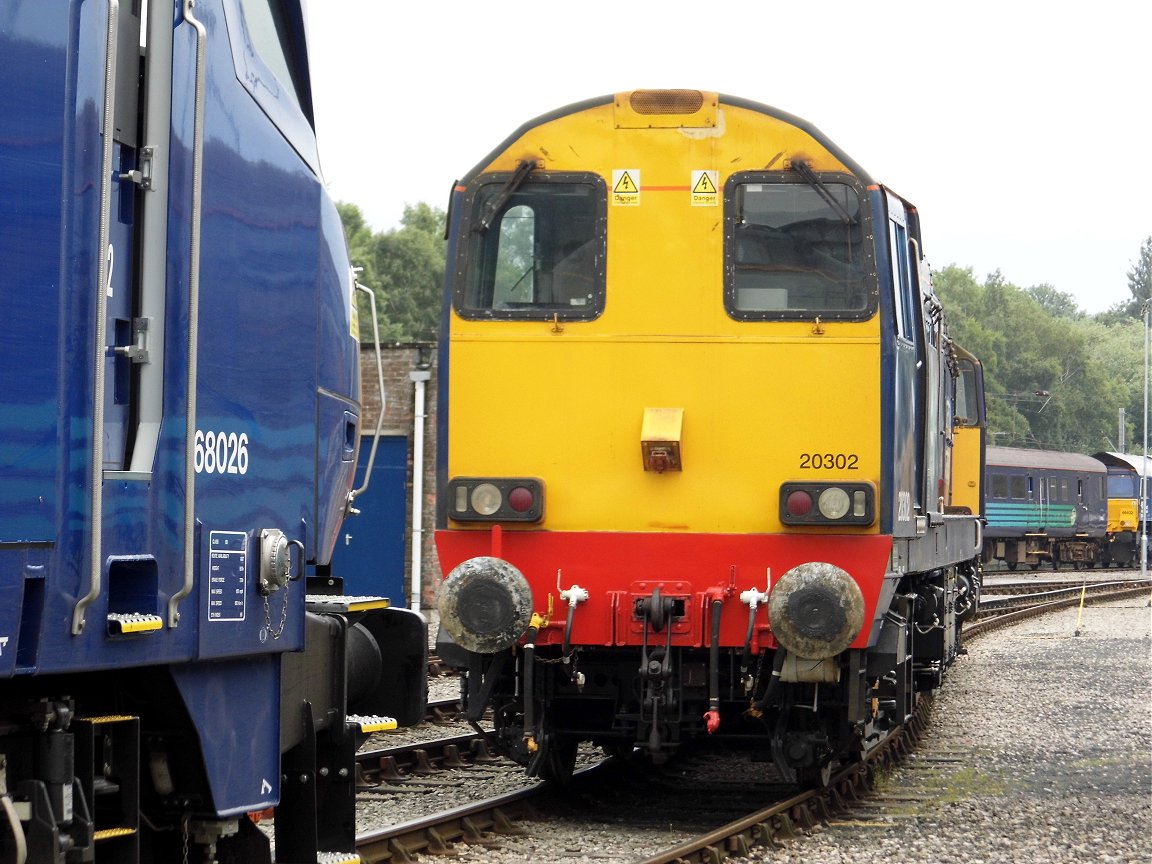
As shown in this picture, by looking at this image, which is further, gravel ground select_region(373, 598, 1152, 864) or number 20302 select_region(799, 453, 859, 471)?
number 20302 select_region(799, 453, 859, 471)

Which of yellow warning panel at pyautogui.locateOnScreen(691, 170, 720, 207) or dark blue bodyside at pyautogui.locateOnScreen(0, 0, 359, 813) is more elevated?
yellow warning panel at pyautogui.locateOnScreen(691, 170, 720, 207)

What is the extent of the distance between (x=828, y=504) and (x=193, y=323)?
16.1ft

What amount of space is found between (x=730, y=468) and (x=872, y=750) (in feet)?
10.7

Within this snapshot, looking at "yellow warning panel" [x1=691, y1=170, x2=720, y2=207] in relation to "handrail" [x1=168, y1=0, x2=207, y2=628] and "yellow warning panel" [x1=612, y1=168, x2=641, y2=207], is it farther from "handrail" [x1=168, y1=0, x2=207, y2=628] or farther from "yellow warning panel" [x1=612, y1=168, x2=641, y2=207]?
"handrail" [x1=168, y1=0, x2=207, y2=628]

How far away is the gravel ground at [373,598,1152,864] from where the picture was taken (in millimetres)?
7891

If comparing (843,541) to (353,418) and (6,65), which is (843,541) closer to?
(353,418)

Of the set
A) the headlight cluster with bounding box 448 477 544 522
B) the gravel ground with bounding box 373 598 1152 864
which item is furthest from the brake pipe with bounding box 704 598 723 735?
the headlight cluster with bounding box 448 477 544 522

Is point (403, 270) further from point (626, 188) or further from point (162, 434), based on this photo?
point (162, 434)

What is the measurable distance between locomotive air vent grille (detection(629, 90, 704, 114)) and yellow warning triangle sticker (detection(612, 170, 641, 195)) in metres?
0.35

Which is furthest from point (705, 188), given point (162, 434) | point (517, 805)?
point (162, 434)

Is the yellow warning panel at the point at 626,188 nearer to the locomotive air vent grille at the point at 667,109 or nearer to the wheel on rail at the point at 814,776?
the locomotive air vent grille at the point at 667,109

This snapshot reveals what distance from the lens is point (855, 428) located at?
26.7ft

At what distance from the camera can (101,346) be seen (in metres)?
3.40

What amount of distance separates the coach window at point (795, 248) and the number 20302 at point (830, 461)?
2.29 ft
